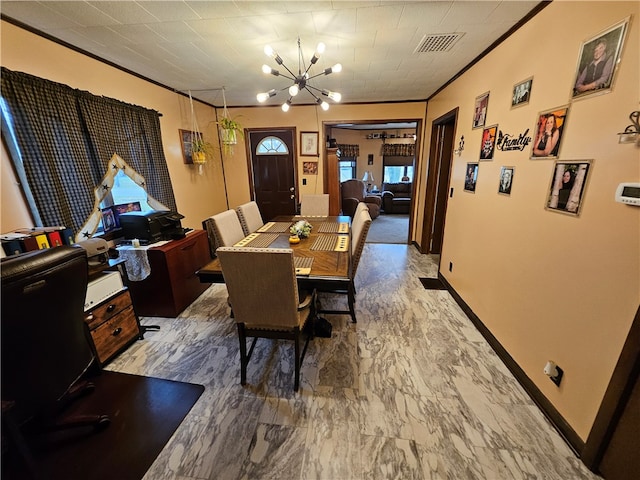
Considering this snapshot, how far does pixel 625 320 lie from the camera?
1086 mm

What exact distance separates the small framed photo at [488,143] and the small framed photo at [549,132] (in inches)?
20.6

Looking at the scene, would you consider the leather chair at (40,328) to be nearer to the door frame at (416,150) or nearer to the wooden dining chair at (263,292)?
the wooden dining chair at (263,292)

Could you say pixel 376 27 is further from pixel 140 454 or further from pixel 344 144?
pixel 344 144

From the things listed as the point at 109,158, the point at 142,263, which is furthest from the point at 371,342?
the point at 109,158

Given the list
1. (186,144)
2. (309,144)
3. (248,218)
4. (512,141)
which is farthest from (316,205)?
(512,141)

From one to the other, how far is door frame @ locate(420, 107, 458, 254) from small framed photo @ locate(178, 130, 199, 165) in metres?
3.56

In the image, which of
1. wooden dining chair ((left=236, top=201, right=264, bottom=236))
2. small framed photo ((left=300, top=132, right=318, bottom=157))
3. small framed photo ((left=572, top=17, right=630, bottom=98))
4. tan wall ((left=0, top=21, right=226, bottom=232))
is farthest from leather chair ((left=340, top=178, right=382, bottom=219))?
small framed photo ((left=572, top=17, right=630, bottom=98))

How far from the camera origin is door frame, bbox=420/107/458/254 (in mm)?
3633

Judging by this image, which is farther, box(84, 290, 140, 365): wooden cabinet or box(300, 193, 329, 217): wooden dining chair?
box(300, 193, 329, 217): wooden dining chair

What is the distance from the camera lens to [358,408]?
1.55m

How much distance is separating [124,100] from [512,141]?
3646 mm

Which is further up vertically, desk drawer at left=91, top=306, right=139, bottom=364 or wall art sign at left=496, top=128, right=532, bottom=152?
wall art sign at left=496, top=128, right=532, bottom=152

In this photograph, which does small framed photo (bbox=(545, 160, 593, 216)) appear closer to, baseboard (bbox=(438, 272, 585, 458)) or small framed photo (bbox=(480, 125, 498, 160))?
small framed photo (bbox=(480, 125, 498, 160))

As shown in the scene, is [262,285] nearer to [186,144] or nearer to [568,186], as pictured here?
[568,186]
